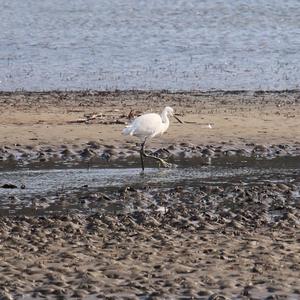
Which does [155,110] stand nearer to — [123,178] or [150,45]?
[123,178]

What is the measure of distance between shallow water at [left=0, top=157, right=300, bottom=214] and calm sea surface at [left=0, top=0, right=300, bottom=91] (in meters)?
8.88

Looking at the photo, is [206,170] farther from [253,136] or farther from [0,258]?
[0,258]

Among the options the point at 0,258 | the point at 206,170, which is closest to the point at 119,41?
the point at 206,170

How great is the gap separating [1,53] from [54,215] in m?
20.0

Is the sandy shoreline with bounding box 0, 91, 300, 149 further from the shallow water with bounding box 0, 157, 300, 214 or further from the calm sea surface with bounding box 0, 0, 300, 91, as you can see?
the calm sea surface with bounding box 0, 0, 300, 91

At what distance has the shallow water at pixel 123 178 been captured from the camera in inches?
506

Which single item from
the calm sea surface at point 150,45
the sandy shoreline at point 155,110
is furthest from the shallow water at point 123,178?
the calm sea surface at point 150,45

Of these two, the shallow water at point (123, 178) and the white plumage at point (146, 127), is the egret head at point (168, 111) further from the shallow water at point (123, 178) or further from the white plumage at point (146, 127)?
the shallow water at point (123, 178)

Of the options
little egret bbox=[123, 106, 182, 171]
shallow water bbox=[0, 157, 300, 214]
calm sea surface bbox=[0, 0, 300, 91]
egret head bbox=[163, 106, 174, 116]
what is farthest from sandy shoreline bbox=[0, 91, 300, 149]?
calm sea surface bbox=[0, 0, 300, 91]

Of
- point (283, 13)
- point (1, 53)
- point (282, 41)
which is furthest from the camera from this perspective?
point (283, 13)

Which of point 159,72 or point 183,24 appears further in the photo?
point 183,24

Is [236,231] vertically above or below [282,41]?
below

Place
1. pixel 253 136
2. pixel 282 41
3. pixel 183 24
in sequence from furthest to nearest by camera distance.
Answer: pixel 183 24, pixel 282 41, pixel 253 136

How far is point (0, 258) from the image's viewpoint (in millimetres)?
9773
